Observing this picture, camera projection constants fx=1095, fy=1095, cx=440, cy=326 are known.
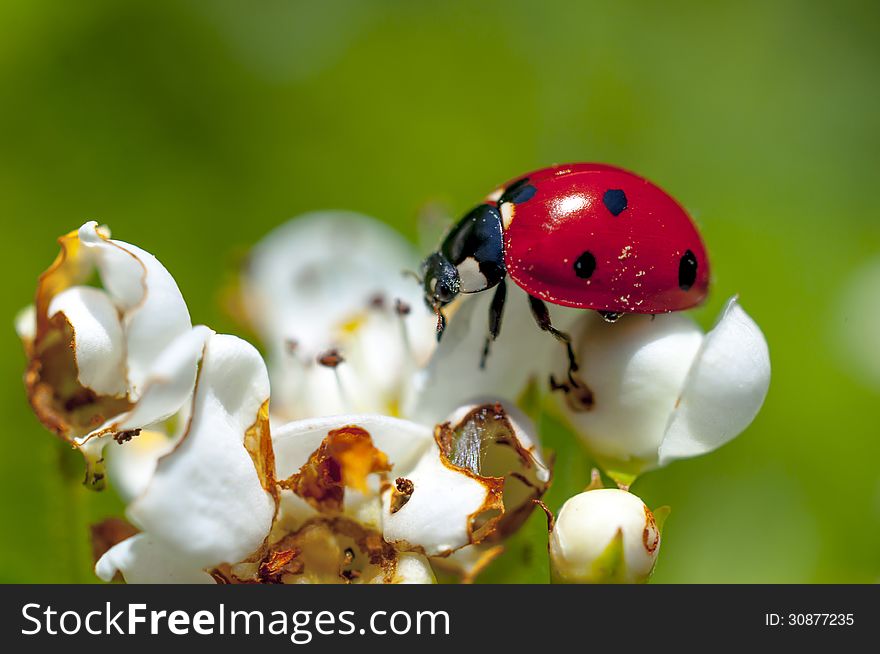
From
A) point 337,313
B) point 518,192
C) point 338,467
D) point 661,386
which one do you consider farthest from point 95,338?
point 337,313

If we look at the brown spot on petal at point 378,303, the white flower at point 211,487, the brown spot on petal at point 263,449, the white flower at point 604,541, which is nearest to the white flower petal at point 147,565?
the white flower at point 211,487

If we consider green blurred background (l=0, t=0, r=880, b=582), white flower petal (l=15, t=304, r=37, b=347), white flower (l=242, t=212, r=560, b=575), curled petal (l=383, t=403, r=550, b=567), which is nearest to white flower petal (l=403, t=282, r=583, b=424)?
white flower (l=242, t=212, r=560, b=575)

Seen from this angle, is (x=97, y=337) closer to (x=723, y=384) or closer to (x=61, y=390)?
(x=61, y=390)

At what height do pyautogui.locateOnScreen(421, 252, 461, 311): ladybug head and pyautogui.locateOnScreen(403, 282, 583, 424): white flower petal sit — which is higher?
pyautogui.locateOnScreen(421, 252, 461, 311): ladybug head

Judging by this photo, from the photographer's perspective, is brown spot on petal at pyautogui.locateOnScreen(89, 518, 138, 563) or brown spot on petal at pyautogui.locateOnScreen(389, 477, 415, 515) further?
brown spot on petal at pyautogui.locateOnScreen(89, 518, 138, 563)

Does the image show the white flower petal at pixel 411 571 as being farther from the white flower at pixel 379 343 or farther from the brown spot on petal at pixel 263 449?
the brown spot on petal at pixel 263 449

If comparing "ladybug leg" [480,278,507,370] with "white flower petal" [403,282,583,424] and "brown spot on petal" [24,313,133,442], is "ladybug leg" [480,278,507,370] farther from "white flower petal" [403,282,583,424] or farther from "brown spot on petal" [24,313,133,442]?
"brown spot on petal" [24,313,133,442]

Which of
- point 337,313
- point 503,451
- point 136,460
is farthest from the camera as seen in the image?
point 337,313
